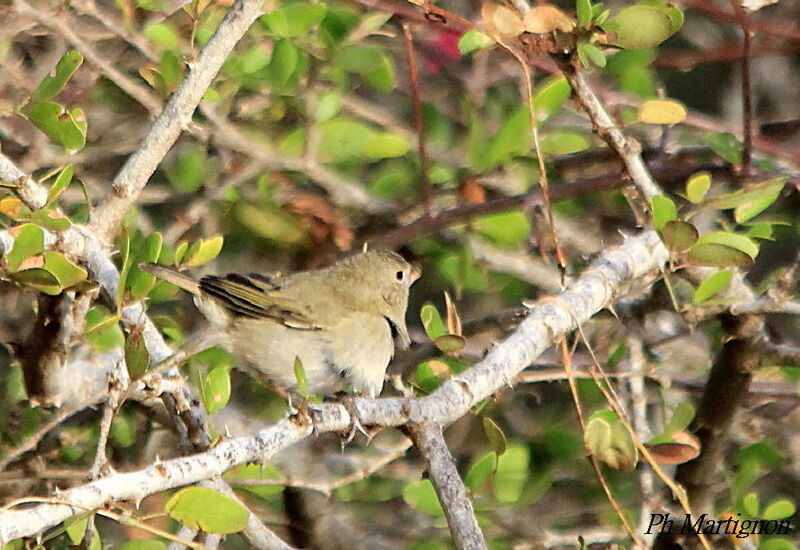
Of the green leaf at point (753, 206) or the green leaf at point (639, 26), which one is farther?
the green leaf at point (753, 206)

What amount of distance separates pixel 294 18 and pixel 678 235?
1.47m

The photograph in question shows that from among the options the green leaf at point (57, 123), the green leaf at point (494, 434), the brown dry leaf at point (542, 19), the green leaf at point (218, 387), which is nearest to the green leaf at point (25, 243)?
the green leaf at point (57, 123)

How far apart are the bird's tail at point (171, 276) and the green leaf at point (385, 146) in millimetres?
788

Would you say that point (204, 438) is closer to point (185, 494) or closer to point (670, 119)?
point (185, 494)

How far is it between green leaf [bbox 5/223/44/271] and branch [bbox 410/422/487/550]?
37.2 inches

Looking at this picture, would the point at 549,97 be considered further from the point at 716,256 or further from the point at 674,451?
the point at 674,451

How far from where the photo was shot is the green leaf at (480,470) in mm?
2691

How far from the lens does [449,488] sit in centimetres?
207

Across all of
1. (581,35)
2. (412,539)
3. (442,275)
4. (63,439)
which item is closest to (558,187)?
(442,275)

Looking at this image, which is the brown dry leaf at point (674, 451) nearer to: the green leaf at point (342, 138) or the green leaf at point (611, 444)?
the green leaf at point (611, 444)

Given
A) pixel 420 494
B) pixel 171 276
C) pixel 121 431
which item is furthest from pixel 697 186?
pixel 121 431

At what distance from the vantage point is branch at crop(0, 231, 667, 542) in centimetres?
155

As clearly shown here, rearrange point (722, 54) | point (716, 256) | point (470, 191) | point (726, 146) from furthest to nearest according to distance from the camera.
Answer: point (722, 54), point (470, 191), point (726, 146), point (716, 256)

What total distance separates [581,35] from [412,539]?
201 cm
